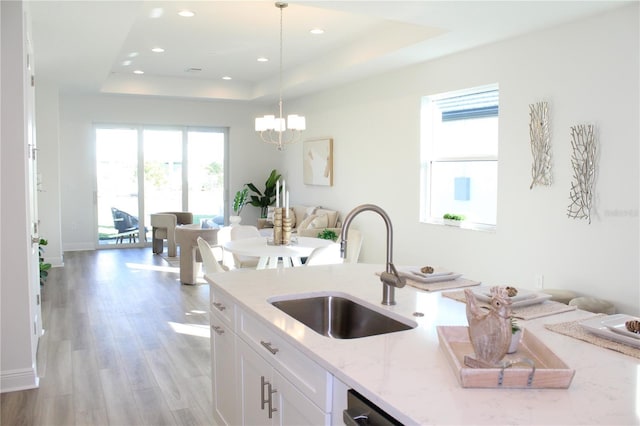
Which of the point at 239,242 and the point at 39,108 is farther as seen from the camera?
the point at 39,108

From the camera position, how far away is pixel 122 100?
958 cm

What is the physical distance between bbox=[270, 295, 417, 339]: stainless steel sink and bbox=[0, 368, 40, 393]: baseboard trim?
2.13m

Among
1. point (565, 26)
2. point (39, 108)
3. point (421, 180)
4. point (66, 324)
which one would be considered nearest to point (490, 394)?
point (565, 26)

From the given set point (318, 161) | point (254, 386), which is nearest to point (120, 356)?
point (254, 386)

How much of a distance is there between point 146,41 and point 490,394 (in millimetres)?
6368

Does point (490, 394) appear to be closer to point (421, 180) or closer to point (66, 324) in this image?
point (66, 324)

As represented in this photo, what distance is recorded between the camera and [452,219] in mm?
5902

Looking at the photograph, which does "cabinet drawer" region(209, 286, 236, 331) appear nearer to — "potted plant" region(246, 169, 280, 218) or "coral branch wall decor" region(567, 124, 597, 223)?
"coral branch wall decor" region(567, 124, 597, 223)

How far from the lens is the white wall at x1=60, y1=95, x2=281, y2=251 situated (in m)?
9.28

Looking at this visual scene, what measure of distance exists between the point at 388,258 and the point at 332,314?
1.43ft

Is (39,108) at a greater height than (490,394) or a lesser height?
greater

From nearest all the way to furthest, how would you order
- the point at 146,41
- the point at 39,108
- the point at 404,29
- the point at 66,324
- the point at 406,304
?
the point at 406,304 → the point at 66,324 → the point at 404,29 → the point at 146,41 → the point at 39,108

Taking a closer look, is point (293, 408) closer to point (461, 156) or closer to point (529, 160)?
point (529, 160)

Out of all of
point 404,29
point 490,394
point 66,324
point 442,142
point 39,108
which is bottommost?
point 66,324
